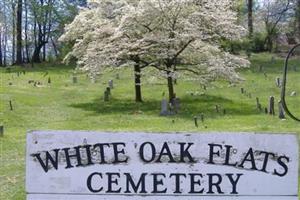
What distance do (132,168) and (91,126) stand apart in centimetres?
1855

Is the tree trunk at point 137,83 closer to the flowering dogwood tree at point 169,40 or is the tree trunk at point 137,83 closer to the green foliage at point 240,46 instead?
the flowering dogwood tree at point 169,40

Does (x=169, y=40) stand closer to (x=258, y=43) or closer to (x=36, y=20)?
(x=258, y=43)

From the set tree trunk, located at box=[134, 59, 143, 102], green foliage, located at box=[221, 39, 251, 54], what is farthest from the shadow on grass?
green foliage, located at box=[221, 39, 251, 54]

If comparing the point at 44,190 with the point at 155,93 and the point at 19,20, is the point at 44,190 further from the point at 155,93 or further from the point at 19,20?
the point at 19,20

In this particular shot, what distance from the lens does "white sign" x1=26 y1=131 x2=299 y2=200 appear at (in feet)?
16.2

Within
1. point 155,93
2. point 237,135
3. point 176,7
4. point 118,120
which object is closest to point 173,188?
point 237,135

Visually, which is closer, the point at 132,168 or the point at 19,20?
the point at 132,168

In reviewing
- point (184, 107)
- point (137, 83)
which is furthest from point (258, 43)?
point (184, 107)

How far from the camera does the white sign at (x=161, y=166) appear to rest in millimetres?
4941

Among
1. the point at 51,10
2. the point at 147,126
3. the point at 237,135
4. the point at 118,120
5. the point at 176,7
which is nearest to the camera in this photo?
the point at 237,135

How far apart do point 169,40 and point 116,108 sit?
13.7 ft

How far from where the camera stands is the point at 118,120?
2494cm

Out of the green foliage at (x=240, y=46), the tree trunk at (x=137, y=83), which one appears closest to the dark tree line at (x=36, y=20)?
the green foliage at (x=240, y=46)

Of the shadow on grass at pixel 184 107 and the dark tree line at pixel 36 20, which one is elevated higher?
the dark tree line at pixel 36 20
